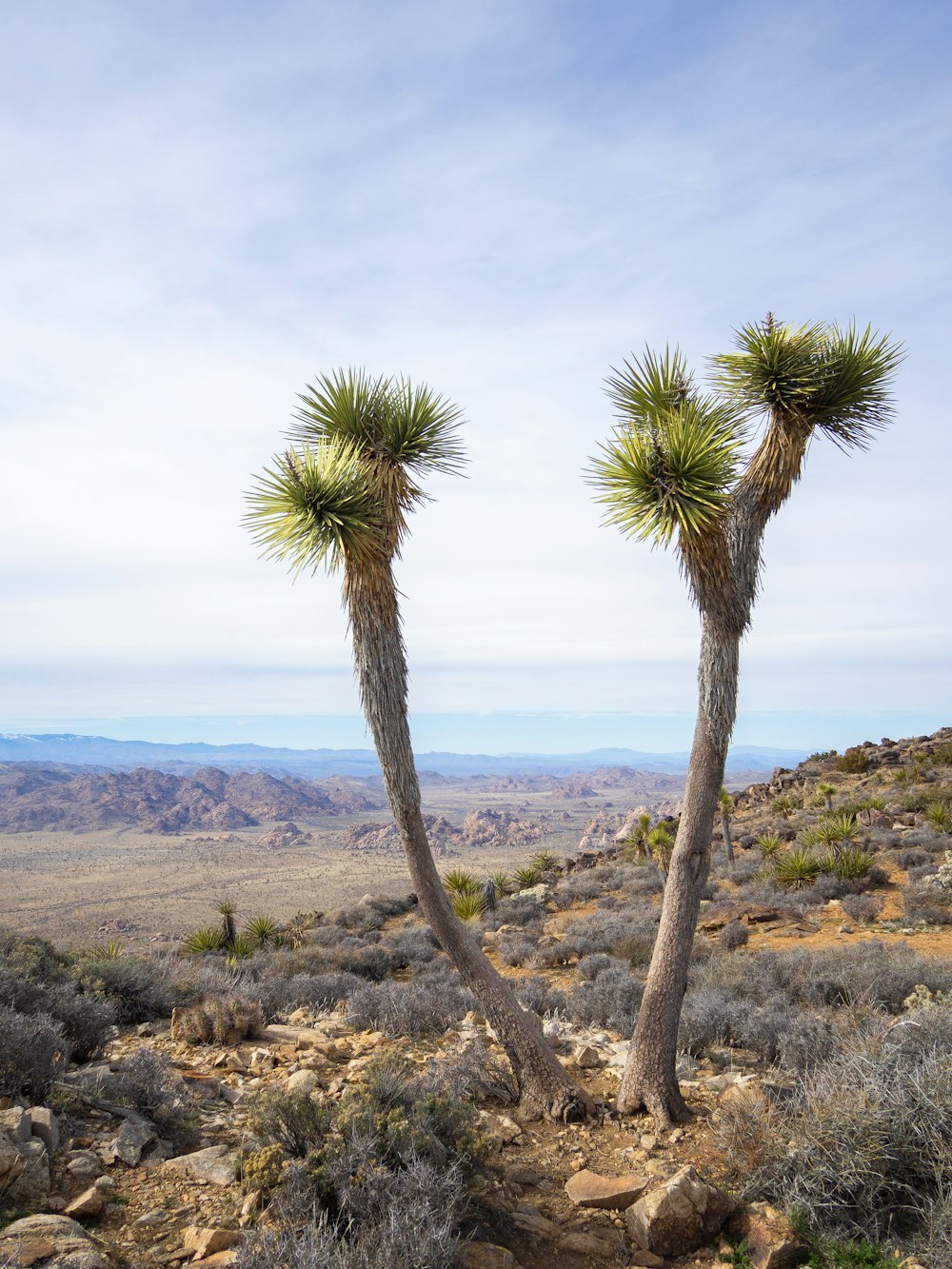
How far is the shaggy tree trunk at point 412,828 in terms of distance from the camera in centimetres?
643

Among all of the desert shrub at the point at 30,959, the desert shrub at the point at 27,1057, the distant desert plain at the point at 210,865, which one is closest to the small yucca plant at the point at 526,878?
the distant desert plain at the point at 210,865

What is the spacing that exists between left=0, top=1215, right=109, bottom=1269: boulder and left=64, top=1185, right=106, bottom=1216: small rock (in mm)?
256

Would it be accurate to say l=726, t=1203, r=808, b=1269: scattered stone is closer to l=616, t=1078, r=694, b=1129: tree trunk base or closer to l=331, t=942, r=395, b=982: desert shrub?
l=616, t=1078, r=694, b=1129: tree trunk base

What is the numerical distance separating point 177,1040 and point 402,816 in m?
4.24

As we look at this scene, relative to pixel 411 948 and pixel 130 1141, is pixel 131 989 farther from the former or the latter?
pixel 411 948

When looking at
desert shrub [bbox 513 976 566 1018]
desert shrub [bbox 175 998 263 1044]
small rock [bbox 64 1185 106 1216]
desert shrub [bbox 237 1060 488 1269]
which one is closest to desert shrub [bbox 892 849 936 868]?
desert shrub [bbox 513 976 566 1018]

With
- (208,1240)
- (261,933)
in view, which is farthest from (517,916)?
(208,1240)

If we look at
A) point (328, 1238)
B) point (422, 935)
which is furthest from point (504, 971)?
point (328, 1238)

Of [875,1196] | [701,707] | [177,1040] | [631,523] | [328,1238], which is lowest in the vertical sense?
[177,1040]

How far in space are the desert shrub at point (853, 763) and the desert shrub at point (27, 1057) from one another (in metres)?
34.7

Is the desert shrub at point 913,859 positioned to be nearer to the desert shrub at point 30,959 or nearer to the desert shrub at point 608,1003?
the desert shrub at point 608,1003

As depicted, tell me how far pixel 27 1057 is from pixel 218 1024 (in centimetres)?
293

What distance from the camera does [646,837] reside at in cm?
2550

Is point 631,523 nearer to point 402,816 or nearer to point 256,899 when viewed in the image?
point 402,816
